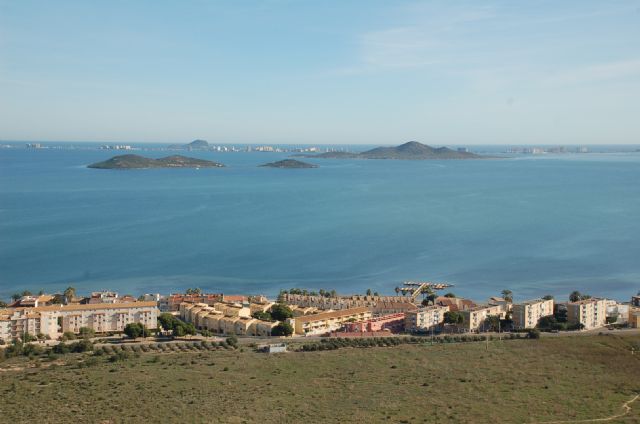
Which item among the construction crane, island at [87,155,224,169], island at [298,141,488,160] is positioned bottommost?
the construction crane

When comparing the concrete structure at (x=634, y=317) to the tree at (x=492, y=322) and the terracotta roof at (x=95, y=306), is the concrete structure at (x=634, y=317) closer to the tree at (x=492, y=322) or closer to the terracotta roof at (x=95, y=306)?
the tree at (x=492, y=322)

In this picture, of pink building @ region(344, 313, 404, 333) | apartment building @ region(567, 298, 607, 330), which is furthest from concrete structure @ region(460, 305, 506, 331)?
apartment building @ region(567, 298, 607, 330)

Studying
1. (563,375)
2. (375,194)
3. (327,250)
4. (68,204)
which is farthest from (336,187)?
(563,375)

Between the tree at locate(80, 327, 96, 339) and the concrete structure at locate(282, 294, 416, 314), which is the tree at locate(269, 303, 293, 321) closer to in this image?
the concrete structure at locate(282, 294, 416, 314)

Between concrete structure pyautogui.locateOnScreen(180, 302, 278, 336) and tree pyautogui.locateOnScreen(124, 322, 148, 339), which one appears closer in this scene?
tree pyautogui.locateOnScreen(124, 322, 148, 339)

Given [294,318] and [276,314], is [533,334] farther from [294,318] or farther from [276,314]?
[276,314]

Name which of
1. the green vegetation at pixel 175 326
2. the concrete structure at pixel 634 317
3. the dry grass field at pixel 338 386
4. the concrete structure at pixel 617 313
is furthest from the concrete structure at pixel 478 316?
the green vegetation at pixel 175 326

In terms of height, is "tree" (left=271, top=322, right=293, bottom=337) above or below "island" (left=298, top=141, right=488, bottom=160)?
below
